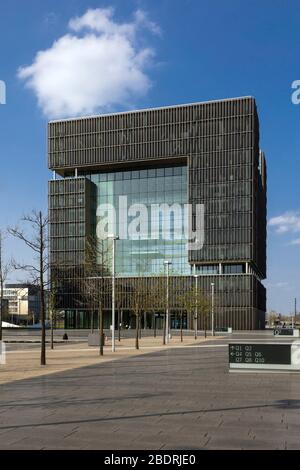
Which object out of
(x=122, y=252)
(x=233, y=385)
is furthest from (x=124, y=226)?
(x=233, y=385)

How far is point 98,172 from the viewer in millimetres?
104000

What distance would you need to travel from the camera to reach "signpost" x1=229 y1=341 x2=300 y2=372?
20766 mm

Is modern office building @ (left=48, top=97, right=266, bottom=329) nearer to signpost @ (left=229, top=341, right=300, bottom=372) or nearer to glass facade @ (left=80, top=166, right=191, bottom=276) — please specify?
glass facade @ (left=80, top=166, right=191, bottom=276)

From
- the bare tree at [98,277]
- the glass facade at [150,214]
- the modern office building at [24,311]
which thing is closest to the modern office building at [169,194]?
the glass facade at [150,214]

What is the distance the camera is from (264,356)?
68.9 ft

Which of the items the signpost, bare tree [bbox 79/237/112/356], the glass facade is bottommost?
the signpost

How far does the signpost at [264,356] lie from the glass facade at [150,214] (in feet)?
238

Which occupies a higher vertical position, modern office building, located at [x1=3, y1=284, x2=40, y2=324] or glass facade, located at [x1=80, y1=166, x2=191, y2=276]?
glass facade, located at [x1=80, y1=166, x2=191, y2=276]

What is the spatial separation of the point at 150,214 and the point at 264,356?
7837 cm

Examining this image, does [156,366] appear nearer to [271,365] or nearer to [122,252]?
[271,365]

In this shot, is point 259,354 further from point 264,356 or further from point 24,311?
point 24,311

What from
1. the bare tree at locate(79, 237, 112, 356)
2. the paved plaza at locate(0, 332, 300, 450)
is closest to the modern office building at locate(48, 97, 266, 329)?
the bare tree at locate(79, 237, 112, 356)

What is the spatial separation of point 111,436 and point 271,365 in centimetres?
1270

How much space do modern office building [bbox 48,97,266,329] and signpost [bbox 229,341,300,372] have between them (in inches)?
2558
